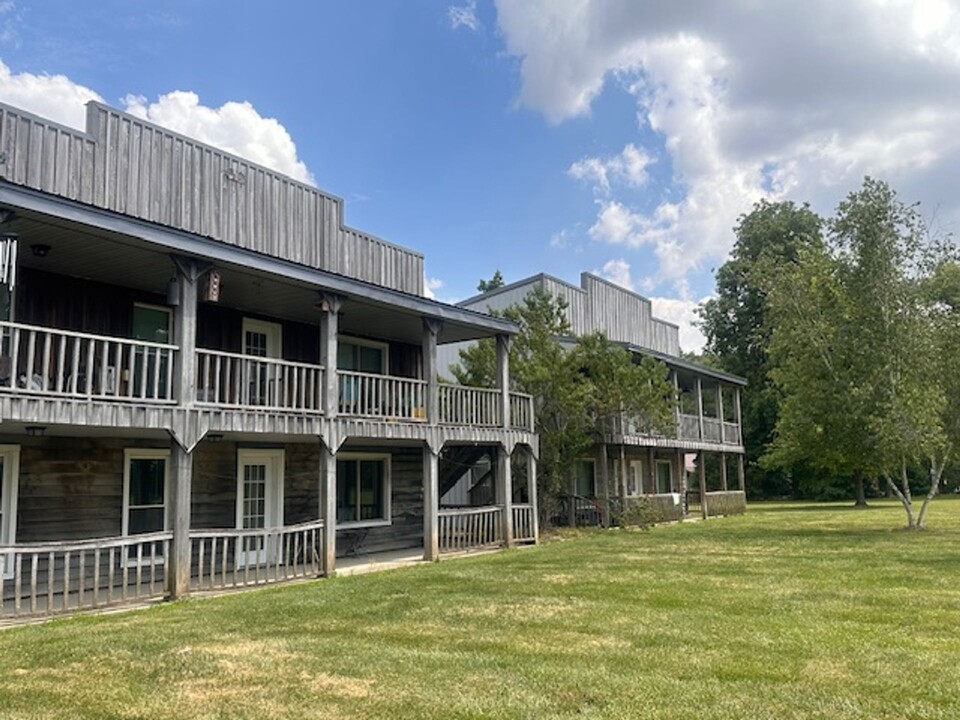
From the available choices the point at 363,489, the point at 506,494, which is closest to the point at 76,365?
the point at 363,489

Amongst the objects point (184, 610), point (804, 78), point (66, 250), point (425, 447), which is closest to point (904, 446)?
point (804, 78)

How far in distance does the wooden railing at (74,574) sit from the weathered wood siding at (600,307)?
15916 mm

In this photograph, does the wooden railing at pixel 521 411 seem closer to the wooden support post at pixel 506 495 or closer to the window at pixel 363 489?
the wooden support post at pixel 506 495

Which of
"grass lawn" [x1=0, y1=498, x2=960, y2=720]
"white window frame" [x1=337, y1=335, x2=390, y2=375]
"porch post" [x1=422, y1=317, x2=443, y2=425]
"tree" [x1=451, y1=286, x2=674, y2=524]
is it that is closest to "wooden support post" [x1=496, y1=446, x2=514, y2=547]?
"porch post" [x1=422, y1=317, x2=443, y2=425]

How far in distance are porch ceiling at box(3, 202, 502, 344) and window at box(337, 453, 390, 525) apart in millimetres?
2953

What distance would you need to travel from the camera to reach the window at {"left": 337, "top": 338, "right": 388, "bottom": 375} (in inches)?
677

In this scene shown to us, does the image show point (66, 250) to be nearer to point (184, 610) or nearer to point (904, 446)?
point (184, 610)

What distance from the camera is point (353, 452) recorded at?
17.0m

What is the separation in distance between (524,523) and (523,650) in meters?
10.9

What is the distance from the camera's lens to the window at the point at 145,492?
1252 cm

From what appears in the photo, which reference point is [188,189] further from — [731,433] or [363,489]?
[731,433]

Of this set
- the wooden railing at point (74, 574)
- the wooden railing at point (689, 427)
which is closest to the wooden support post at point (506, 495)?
the wooden railing at point (74, 574)

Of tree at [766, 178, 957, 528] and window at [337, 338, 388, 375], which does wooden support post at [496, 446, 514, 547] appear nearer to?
window at [337, 338, 388, 375]

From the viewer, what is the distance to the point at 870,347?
19281 millimetres
